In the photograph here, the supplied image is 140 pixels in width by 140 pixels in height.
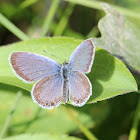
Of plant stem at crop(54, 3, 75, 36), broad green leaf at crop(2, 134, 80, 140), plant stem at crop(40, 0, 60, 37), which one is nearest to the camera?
broad green leaf at crop(2, 134, 80, 140)

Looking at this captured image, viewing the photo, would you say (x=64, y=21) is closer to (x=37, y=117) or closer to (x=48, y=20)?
(x=48, y=20)

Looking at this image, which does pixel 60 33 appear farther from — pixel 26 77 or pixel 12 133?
pixel 26 77

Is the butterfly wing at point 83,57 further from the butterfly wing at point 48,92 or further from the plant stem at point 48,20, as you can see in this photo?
the plant stem at point 48,20

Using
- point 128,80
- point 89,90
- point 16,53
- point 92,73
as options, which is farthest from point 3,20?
point 128,80

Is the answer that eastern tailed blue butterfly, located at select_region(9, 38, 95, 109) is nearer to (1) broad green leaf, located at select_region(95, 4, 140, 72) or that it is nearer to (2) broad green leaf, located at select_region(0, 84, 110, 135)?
(1) broad green leaf, located at select_region(95, 4, 140, 72)

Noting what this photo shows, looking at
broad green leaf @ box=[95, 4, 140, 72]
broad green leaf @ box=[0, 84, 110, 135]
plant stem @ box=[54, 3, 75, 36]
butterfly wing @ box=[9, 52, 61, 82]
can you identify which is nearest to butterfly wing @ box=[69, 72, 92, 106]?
butterfly wing @ box=[9, 52, 61, 82]

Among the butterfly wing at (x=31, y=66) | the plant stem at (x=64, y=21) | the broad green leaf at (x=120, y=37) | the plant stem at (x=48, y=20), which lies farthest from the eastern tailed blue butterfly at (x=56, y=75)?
the plant stem at (x=64, y=21)
